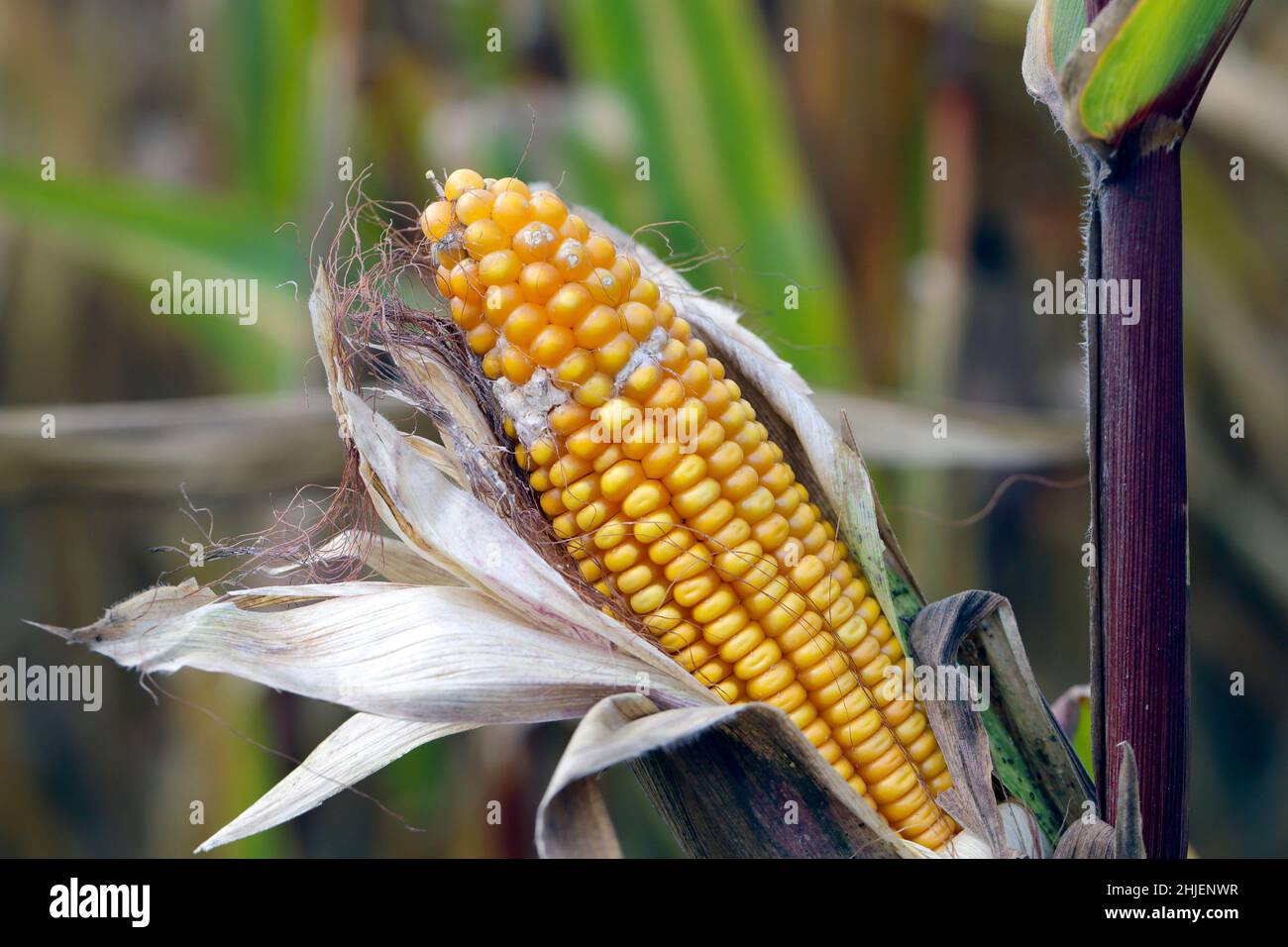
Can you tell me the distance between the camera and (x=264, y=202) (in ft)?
8.18

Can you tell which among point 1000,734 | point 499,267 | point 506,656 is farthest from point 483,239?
point 1000,734

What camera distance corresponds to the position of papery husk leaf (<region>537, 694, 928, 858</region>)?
834mm

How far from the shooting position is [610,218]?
2.23 m

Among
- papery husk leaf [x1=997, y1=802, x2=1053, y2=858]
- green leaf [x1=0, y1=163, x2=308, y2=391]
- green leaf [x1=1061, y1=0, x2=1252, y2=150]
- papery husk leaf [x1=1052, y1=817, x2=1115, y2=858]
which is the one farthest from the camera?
green leaf [x1=0, y1=163, x2=308, y2=391]

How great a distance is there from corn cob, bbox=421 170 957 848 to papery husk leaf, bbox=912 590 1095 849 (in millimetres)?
40

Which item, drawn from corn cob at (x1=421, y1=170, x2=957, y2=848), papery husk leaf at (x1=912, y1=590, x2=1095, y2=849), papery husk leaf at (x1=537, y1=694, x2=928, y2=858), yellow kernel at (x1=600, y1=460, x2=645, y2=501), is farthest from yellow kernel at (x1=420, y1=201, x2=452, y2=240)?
papery husk leaf at (x1=912, y1=590, x2=1095, y2=849)

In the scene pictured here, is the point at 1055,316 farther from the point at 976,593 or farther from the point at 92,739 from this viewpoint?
the point at 92,739

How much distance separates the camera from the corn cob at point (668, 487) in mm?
944

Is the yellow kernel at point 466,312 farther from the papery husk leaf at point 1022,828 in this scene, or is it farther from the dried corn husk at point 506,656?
the papery husk leaf at point 1022,828

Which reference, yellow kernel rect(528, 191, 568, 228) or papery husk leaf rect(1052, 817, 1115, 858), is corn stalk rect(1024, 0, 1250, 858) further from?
yellow kernel rect(528, 191, 568, 228)

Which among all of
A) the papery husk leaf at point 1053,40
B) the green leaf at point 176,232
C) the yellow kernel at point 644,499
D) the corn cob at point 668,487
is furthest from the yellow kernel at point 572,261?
the green leaf at point 176,232

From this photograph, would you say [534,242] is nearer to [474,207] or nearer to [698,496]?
[474,207]

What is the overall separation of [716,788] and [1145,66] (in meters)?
0.76

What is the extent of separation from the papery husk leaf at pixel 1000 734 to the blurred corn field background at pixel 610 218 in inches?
42.0
